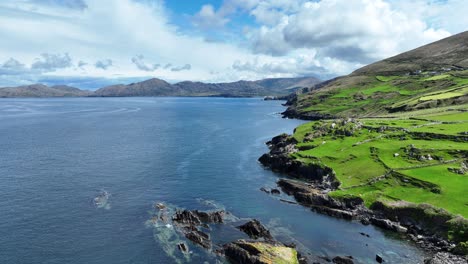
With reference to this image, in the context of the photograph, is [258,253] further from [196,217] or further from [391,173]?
[391,173]

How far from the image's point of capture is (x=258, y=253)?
5334cm

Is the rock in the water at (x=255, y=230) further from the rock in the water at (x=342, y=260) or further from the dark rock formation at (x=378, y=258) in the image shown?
the dark rock formation at (x=378, y=258)

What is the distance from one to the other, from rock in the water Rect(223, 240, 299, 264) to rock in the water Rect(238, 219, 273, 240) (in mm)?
6020

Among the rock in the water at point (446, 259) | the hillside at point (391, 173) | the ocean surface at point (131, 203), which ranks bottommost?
the ocean surface at point (131, 203)

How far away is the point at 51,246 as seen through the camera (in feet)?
193

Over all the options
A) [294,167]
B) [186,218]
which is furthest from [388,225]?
[294,167]

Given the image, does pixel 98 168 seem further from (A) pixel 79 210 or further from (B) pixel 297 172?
(B) pixel 297 172

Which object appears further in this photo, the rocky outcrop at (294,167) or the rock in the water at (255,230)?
the rocky outcrop at (294,167)

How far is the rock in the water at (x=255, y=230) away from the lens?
63062 mm

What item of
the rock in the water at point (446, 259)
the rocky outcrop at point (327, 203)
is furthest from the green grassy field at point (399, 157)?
the rock in the water at point (446, 259)

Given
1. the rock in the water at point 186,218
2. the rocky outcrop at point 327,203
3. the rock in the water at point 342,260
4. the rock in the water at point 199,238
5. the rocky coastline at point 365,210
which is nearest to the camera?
the rock in the water at point 342,260

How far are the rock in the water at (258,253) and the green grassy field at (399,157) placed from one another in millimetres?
28310

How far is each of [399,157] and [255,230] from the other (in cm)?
4732

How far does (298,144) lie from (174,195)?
5222 cm
